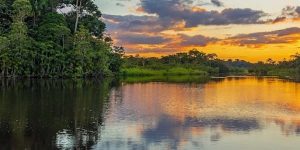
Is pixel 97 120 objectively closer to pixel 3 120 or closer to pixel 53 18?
pixel 3 120

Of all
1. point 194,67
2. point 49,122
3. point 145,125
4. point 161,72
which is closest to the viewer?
point 49,122

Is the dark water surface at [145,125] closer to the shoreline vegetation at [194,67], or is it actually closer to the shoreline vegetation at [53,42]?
the shoreline vegetation at [53,42]

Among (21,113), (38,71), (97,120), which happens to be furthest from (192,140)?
(38,71)

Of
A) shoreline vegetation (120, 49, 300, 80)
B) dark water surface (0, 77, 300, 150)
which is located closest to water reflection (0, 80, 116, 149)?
dark water surface (0, 77, 300, 150)

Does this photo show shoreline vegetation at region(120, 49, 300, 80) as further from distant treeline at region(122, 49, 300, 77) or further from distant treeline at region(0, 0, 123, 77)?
distant treeline at region(0, 0, 123, 77)

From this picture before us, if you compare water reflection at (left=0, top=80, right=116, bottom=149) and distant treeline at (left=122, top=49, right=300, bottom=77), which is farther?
distant treeline at (left=122, top=49, right=300, bottom=77)

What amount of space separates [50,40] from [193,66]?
259ft

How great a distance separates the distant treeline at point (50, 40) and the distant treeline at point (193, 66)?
22578 millimetres

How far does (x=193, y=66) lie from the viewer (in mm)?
143375

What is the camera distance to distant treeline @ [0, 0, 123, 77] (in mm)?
64000

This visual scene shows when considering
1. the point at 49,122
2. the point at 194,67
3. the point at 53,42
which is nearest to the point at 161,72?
the point at 194,67

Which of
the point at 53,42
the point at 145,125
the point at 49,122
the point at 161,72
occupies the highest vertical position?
the point at 53,42

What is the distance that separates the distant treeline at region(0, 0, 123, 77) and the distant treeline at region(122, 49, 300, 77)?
22578 millimetres

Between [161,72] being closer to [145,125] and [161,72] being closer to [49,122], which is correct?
[145,125]
